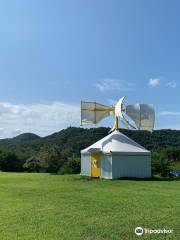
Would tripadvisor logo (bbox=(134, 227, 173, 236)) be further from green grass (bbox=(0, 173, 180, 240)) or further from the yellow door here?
the yellow door

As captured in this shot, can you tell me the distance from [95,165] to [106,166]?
114cm

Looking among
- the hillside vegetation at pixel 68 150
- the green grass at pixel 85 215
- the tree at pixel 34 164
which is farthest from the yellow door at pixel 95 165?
the tree at pixel 34 164

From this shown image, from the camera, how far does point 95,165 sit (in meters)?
24.0

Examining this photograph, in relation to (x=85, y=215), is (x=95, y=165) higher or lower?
higher

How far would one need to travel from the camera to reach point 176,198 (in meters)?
12.8

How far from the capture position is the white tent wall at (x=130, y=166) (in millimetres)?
22828

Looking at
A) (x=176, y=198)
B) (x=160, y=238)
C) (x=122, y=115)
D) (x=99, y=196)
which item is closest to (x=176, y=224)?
(x=160, y=238)

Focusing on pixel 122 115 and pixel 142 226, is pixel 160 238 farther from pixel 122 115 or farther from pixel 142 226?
pixel 122 115

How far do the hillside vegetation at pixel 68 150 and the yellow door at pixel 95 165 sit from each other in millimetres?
6757

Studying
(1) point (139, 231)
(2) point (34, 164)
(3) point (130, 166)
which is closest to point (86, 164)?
(3) point (130, 166)

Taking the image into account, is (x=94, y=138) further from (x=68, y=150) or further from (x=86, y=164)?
(x=86, y=164)

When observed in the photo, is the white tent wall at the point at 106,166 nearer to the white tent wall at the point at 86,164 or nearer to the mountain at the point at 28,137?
the white tent wall at the point at 86,164

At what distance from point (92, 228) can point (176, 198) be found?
5.48 m

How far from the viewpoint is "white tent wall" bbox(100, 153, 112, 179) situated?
22781 mm
